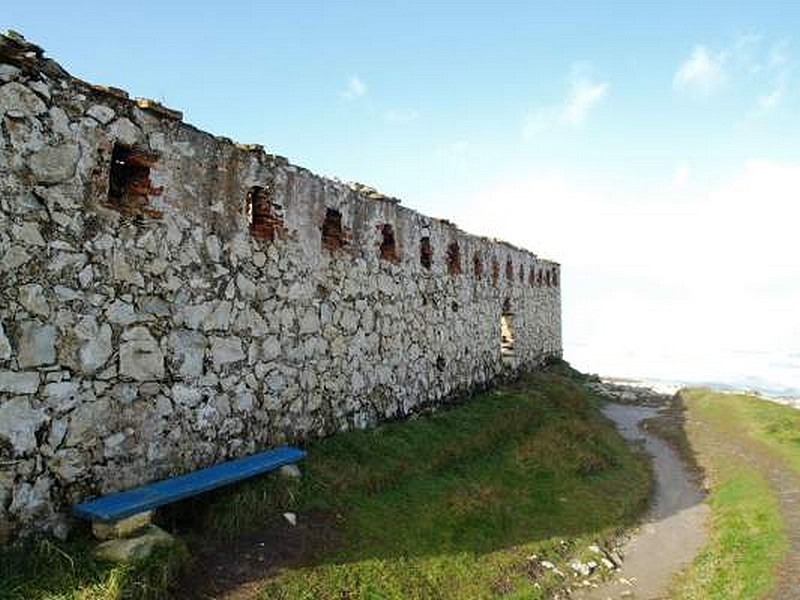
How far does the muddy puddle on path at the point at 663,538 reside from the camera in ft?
22.2

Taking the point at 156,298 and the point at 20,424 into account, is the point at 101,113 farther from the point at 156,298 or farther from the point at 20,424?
the point at 20,424

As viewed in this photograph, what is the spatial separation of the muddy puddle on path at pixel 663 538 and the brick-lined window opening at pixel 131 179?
6066mm

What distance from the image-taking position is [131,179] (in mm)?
Result: 6410

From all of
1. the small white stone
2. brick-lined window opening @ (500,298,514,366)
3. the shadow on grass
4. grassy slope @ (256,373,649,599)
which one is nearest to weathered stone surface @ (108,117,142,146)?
the small white stone

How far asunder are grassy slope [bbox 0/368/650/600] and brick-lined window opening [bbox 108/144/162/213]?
3081 mm

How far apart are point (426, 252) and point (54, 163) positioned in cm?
792

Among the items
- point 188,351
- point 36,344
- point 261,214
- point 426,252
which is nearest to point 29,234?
point 36,344

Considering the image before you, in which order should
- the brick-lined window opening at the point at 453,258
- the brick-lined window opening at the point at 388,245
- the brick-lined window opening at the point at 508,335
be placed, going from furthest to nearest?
the brick-lined window opening at the point at 508,335
the brick-lined window opening at the point at 453,258
the brick-lined window opening at the point at 388,245

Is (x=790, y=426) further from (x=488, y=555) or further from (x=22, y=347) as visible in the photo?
(x=22, y=347)

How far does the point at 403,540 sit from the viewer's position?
6.58m

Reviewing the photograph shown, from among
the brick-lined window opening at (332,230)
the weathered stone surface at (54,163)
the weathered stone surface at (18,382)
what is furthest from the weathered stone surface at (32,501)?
the brick-lined window opening at (332,230)

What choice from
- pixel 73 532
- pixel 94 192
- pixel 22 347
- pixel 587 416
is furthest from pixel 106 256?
pixel 587 416

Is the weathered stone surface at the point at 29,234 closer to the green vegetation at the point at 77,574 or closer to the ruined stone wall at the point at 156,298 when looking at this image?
the ruined stone wall at the point at 156,298

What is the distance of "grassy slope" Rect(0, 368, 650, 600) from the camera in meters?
5.00
